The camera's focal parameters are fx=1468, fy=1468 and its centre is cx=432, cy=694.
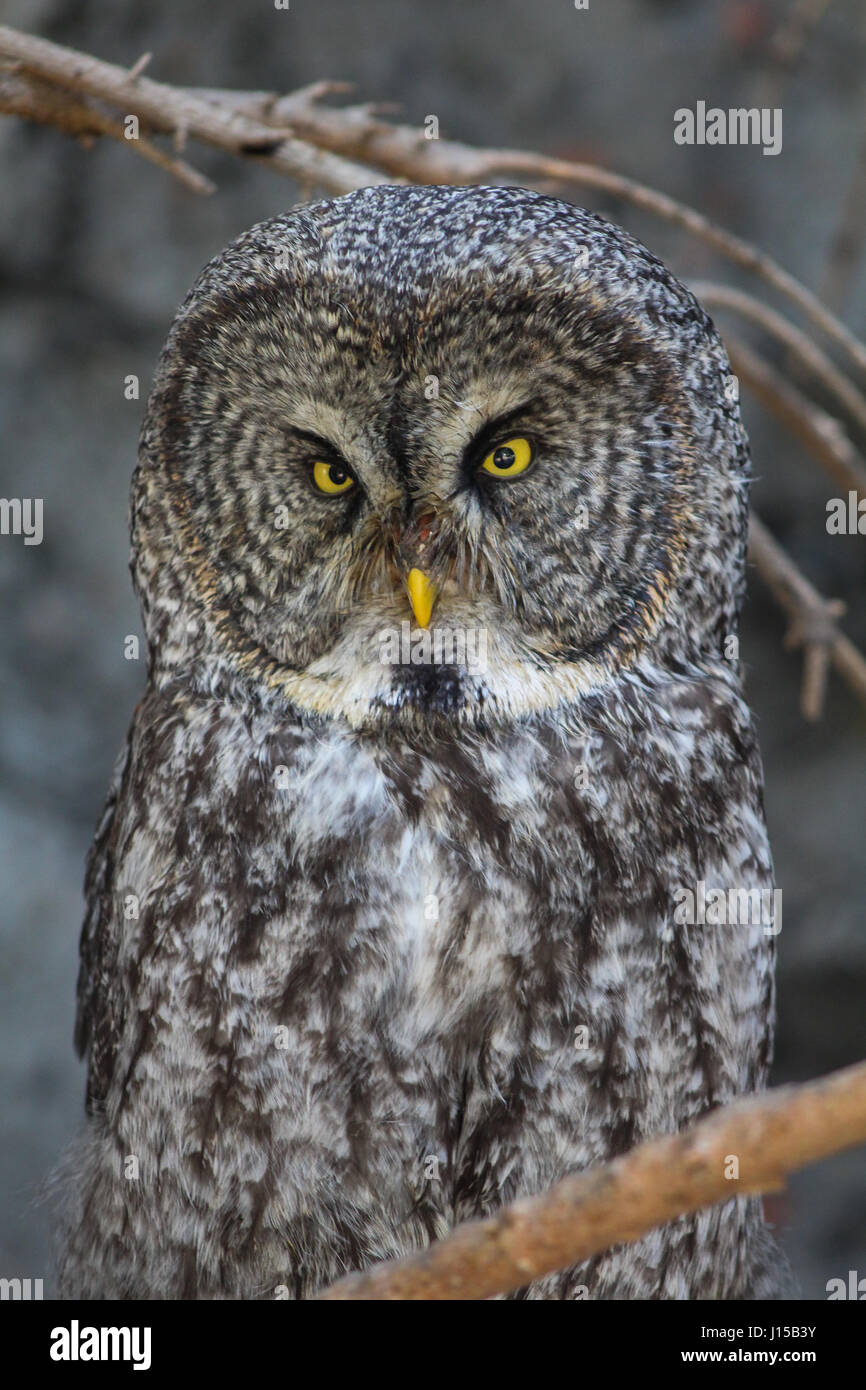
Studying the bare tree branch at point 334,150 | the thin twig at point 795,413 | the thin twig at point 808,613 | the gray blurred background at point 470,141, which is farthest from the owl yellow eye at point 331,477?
the gray blurred background at point 470,141

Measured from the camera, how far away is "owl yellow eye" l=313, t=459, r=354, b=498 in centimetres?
203

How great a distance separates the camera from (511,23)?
14.3 feet

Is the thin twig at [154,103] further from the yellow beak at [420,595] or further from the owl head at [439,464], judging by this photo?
the yellow beak at [420,595]

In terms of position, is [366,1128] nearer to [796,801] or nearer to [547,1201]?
[547,1201]

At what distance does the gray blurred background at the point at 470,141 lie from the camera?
425cm

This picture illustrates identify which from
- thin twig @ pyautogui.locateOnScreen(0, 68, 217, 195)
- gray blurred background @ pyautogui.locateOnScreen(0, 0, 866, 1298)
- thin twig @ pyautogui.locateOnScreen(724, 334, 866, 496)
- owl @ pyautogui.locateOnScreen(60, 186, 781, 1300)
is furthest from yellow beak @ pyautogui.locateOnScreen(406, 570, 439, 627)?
gray blurred background @ pyautogui.locateOnScreen(0, 0, 866, 1298)

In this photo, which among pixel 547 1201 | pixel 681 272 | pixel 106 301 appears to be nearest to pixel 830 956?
pixel 681 272

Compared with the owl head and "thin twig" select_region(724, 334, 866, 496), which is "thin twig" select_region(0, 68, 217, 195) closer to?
the owl head

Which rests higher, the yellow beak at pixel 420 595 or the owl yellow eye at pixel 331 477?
the owl yellow eye at pixel 331 477

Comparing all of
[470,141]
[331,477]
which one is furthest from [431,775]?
[470,141]

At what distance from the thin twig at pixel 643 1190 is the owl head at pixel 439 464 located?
912 mm

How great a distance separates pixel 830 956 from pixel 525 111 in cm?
265

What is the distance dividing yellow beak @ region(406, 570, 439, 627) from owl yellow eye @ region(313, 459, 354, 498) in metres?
0.16

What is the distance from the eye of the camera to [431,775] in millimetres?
2139
